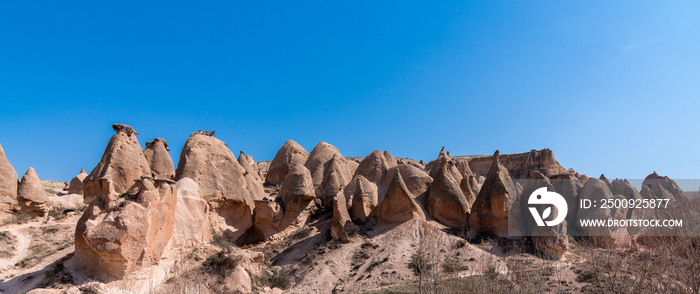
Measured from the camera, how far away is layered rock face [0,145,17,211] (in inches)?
716

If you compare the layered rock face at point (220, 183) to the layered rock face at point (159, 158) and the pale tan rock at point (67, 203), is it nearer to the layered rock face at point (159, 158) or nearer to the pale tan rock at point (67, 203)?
the layered rock face at point (159, 158)

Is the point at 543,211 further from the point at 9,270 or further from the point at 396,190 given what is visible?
the point at 9,270

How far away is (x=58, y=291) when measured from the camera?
41.9 feet

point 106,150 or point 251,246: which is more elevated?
point 106,150

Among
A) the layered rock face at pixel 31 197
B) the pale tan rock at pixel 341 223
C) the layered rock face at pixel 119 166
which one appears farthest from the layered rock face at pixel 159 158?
the pale tan rock at pixel 341 223

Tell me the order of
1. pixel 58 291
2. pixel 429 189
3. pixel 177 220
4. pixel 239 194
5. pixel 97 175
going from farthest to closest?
pixel 429 189
pixel 239 194
pixel 97 175
pixel 177 220
pixel 58 291

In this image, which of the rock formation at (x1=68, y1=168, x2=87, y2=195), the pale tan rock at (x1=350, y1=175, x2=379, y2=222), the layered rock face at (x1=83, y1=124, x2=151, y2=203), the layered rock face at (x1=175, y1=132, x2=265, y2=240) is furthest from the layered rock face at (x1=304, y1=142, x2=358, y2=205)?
the rock formation at (x1=68, y1=168, x2=87, y2=195)

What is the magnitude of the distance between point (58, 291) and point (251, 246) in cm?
974

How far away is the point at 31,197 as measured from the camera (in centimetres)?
1884

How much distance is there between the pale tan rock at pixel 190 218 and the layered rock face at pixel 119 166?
9.71 feet

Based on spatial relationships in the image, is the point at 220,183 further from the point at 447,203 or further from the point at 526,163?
the point at 526,163

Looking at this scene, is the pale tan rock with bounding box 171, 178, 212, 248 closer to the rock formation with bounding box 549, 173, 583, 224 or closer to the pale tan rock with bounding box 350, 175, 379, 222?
the pale tan rock with bounding box 350, 175, 379, 222

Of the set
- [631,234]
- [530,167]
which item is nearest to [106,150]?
[631,234]

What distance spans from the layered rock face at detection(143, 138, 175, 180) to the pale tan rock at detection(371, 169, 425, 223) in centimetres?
1362
